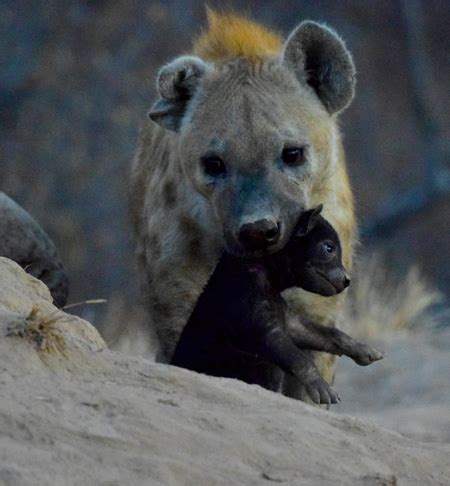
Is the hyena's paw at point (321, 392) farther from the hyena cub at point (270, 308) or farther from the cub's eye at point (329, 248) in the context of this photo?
the cub's eye at point (329, 248)

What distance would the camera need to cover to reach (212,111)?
536cm

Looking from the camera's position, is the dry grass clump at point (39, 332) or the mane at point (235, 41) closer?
the dry grass clump at point (39, 332)

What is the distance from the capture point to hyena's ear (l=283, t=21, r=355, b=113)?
5445 millimetres

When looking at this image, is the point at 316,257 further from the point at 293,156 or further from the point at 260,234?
the point at 293,156

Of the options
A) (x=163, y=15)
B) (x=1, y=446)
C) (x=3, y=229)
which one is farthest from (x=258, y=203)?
(x=163, y=15)

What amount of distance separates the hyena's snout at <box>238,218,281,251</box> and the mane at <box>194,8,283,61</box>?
3.11 ft

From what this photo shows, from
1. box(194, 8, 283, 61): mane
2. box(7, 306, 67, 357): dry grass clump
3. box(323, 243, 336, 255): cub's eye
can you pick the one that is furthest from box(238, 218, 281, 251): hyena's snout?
box(7, 306, 67, 357): dry grass clump

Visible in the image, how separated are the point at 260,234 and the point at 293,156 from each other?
0.48m

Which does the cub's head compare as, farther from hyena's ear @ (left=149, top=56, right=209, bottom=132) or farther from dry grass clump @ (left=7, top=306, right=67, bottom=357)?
dry grass clump @ (left=7, top=306, right=67, bottom=357)

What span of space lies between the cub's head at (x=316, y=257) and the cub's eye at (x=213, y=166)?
1.30 ft

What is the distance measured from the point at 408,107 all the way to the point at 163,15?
98.0 inches

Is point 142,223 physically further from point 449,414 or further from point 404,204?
point 404,204

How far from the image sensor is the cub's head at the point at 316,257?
4824 millimetres

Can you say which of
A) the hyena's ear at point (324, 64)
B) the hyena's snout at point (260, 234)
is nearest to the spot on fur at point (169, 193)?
the hyena's ear at point (324, 64)
